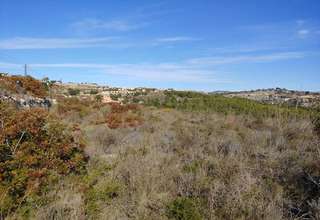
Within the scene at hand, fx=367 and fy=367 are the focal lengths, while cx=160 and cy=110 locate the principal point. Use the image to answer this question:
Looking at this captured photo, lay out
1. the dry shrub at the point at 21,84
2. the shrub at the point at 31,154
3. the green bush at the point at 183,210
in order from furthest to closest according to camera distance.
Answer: the dry shrub at the point at 21,84 → the shrub at the point at 31,154 → the green bush at the point at 183,210

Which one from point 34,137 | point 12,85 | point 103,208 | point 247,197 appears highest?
point 12,85

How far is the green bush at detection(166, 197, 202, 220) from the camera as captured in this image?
17.9 feet

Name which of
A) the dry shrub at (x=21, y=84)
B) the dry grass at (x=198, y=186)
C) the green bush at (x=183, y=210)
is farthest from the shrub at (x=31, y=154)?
the dry shrub at (x=21, y=84)

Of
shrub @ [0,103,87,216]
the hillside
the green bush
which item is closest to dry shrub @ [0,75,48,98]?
the hillside

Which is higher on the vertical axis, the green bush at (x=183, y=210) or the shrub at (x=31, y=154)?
the shrub at (x=31, y=154)

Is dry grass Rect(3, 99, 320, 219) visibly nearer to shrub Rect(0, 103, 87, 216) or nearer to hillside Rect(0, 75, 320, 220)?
hillside Rect(0, 75, 320, 220)

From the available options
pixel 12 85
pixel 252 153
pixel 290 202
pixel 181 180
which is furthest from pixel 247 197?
pixel 12 85

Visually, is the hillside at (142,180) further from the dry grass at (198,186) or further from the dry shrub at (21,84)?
the dry shrub at (21,84)

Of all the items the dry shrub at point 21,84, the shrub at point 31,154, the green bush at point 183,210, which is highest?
the dry shrub at point 21,84

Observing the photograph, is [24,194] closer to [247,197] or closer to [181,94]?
→ [247,197]

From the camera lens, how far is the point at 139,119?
19.2 m

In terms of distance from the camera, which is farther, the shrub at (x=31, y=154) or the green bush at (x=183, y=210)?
the shrub at (x=31, y=154)

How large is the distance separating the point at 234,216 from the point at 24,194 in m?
3.35

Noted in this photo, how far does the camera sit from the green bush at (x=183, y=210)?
5.45m
